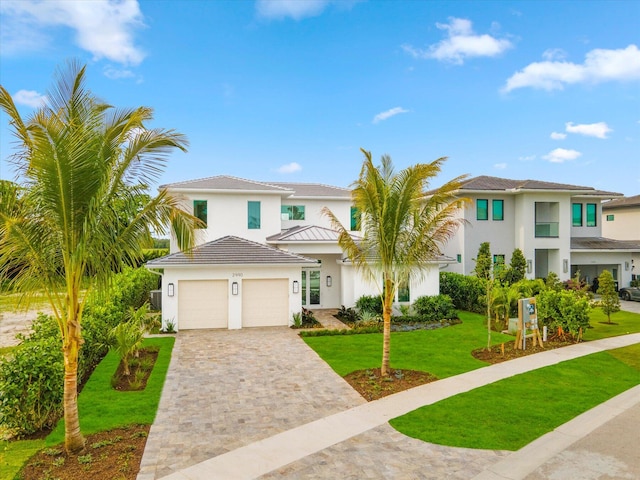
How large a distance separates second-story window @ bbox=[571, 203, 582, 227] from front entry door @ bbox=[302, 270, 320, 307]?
20120 millimetres

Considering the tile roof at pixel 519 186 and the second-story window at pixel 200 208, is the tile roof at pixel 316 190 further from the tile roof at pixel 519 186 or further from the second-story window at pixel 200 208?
the tile roof at pixel 519 186

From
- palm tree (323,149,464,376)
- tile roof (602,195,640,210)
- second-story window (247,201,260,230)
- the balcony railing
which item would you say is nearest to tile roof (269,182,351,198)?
second-story window (247,201,260,230)

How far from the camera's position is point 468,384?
36.1 ft

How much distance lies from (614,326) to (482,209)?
10.5m

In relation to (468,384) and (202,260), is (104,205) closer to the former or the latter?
(468,384)

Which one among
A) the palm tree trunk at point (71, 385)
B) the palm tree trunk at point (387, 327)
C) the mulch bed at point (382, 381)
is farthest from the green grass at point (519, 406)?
the palm tree trunk at point (71, 385)

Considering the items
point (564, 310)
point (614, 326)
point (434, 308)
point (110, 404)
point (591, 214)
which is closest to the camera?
point (110, 404)

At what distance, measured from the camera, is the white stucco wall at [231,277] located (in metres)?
18.2

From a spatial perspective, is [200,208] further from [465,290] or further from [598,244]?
[598,244]

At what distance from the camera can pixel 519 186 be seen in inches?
1086

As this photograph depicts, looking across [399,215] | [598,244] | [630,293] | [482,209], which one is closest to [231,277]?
[399,215]

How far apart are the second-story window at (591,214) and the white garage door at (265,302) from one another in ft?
79.7

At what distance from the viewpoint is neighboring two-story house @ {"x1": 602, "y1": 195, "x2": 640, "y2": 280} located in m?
30.9

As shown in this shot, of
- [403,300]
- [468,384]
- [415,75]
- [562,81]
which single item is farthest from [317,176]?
[468,384]
